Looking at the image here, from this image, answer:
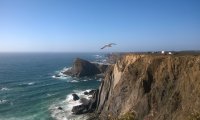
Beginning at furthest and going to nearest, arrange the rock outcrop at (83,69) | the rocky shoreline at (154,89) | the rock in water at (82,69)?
the rock outcrop at (83,69)
the rock in water at (82,69)
the rocky shoreline at (154,89)

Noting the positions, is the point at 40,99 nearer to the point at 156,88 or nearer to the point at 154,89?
the point at 154,89

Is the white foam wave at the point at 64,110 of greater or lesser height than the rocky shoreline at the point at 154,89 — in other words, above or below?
below

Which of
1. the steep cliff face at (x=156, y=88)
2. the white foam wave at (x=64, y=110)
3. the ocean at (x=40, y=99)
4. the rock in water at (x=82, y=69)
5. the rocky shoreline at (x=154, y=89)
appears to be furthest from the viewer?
the rock in water at (x=82, y=69)

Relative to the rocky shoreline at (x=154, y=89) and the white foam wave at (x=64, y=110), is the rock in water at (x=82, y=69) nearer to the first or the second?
the white foam wave at (x=64, y=110)

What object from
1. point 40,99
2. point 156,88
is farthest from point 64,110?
point 156,88

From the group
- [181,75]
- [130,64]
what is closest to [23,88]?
[130,64]

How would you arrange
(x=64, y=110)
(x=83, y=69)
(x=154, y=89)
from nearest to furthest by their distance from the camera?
(x=154, y=89) → (x=64, y=110) → (x=83, y=69)

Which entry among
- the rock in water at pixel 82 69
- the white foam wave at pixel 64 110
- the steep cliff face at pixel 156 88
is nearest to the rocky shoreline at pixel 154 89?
the steep cliff face at pixel 156 88

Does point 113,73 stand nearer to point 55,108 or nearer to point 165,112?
point 55,108

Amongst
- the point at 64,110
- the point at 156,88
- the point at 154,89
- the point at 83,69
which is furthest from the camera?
the point at 83,69
